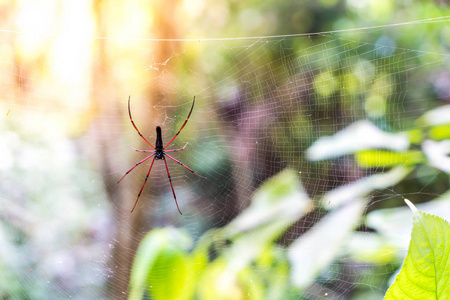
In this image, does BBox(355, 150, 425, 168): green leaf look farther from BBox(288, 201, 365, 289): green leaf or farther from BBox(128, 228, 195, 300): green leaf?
BBox(128, 228, 195, 300): green leaf

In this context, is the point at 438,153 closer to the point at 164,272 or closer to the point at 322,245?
the point at 322,245

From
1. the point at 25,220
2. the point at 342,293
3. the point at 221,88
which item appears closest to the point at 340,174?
the point at 342,293

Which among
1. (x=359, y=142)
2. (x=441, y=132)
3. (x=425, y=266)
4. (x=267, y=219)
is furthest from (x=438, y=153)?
(x=425, y=266)

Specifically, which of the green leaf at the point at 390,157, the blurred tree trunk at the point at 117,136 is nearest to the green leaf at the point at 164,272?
the green leaf at the point at 390,157

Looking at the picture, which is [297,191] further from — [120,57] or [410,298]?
[120,57]

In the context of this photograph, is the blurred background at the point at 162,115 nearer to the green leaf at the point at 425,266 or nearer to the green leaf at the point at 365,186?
the green leaf at the point at 365,186

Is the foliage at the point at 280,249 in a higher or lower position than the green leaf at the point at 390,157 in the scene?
Result: lower

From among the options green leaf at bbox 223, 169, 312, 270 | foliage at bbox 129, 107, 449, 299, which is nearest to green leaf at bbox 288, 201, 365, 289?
foliage at bbox 129, 107, 449, 299
